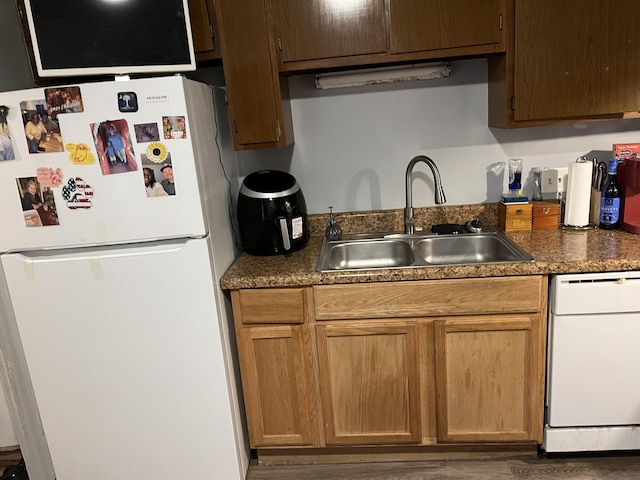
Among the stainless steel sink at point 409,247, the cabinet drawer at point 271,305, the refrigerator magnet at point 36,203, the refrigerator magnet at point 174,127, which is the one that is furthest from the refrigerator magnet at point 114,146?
the stainless steel sink at point 409,247

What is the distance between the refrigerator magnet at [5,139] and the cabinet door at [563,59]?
1.84m

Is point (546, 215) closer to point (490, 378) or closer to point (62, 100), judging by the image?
point (490, 378)

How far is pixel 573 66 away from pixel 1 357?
2.56 m

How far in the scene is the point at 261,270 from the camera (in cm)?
190

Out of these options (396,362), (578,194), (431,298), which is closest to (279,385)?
(396,362)

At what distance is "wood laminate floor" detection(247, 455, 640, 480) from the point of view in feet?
6.25

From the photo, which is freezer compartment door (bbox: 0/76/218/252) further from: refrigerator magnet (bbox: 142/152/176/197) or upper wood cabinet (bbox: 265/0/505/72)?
upper wood cabinet (bbox: 265/0/505/72)

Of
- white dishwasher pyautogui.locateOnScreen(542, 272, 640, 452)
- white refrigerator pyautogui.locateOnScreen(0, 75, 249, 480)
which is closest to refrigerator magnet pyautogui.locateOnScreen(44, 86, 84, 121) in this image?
white refrigerator pyautogui.locateOnScreen(0, 75, 249, 480)

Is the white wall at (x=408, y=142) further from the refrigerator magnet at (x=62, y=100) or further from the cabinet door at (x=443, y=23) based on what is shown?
the refrigerator magnet at (x=62, y=100)

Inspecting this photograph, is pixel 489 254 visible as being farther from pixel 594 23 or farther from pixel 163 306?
pixel 163 306

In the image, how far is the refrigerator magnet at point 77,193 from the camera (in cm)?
162

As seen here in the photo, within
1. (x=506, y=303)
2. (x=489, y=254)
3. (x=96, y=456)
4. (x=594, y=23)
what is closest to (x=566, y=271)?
(x=506, y=303)

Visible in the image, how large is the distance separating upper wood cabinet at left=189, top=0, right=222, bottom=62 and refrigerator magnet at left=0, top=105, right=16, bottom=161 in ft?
2.31

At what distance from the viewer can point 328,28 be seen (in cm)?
188
